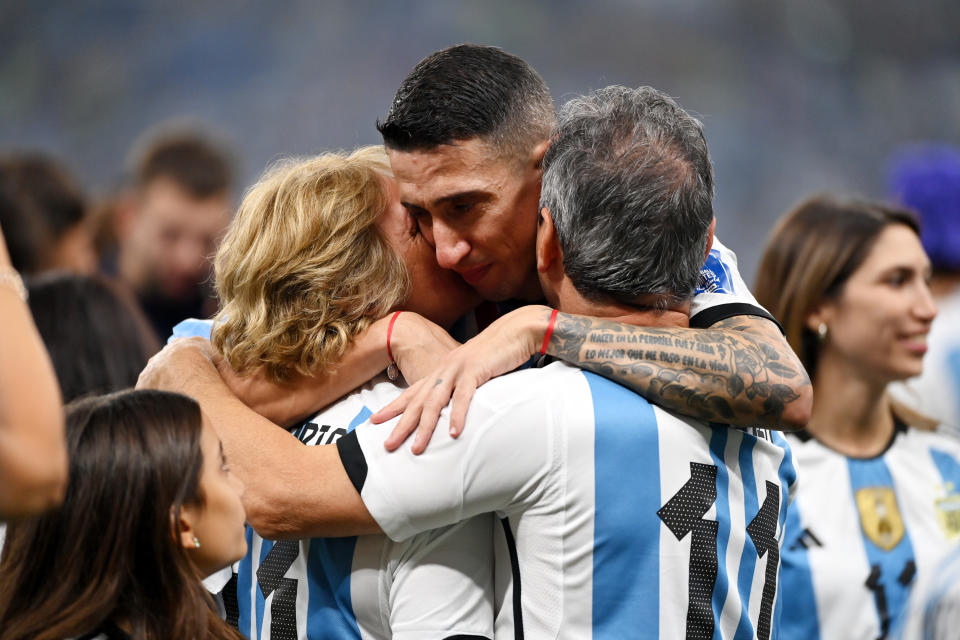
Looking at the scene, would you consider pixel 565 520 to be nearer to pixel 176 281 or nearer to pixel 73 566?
pixel 73 566

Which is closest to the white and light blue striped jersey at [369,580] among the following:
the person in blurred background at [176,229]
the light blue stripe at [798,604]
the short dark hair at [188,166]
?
the light blue stripe at [798,604]

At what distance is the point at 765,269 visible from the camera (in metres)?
3.41

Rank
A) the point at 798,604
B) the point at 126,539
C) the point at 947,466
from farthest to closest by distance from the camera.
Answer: the point at 947,466 → the point at 798,604 → the point at 126,539

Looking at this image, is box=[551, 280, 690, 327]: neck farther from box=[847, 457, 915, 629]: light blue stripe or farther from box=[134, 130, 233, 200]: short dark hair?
box=[134, 130, 233, 200]: short dark hair

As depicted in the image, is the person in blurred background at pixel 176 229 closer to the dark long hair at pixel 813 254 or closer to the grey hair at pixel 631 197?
the dark long hair at pixel 813 254

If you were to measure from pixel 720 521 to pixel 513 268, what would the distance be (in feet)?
1.93

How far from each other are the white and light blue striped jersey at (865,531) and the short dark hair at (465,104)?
1.77 m

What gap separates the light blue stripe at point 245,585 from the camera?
1938 mm

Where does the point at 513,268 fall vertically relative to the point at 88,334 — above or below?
above

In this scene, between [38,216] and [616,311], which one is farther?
[38,216]

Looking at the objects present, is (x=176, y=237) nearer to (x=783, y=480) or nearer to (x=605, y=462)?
(x=783, y=480)

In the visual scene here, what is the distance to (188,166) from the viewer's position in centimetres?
584

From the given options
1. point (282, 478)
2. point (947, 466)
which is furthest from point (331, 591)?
point (947, 466)

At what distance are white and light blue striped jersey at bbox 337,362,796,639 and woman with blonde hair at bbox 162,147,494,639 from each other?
0.09 m
